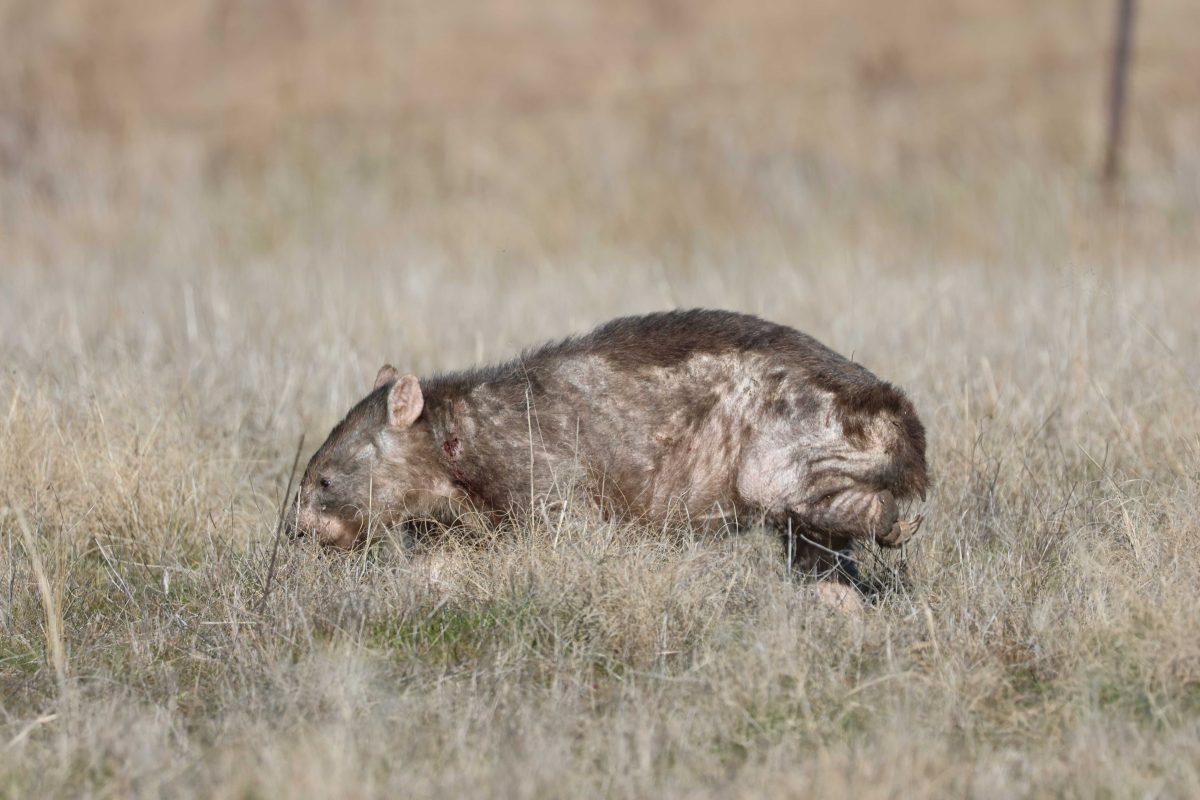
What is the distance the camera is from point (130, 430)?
6.55 meters

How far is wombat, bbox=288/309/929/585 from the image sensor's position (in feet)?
16.9

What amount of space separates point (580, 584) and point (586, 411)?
2.98 ft

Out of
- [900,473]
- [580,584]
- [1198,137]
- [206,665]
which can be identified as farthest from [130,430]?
[1198,137]

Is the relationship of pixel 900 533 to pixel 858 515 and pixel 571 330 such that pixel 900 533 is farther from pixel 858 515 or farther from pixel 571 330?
pixel 571 330

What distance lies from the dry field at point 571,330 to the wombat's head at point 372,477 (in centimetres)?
18

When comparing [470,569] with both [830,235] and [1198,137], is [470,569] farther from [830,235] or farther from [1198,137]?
[1198,137]

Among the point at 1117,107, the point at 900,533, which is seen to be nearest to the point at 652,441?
the point at 900,533

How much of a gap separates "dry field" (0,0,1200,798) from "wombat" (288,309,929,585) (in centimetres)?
23

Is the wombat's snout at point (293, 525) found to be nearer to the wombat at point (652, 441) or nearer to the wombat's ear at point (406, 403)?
the wombat at point (652, 441)

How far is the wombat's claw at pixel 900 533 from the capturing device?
5.03 m

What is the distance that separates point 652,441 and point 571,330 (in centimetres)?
350

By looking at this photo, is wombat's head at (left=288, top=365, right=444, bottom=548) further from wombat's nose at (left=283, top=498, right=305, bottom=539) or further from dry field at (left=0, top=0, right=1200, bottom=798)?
dry field at (left=0, top=0, right=1200, bottom=798)

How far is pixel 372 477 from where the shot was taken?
5824mm

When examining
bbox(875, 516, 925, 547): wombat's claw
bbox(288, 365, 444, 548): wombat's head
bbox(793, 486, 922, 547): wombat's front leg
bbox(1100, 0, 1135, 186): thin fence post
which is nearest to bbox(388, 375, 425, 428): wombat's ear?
bbox(288, 365, 444, 548): wombat's head
